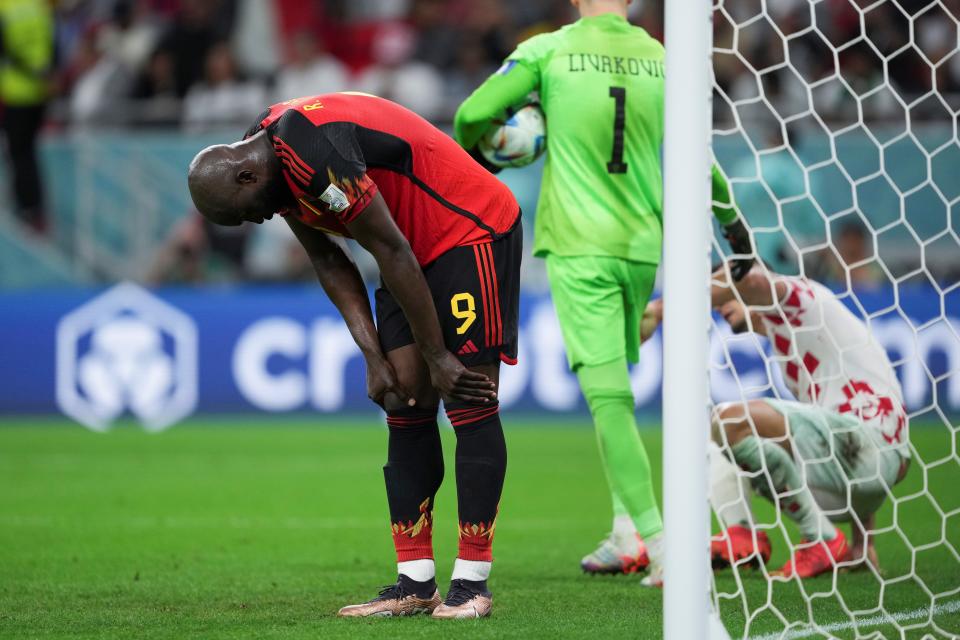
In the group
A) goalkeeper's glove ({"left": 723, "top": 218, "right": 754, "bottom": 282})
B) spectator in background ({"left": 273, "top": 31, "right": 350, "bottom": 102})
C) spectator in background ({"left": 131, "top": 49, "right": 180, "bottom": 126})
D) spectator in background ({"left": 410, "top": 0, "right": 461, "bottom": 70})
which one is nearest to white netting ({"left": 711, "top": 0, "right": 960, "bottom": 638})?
goalkeeper's glove ({"left": 723, "top": 218, "right": 754, "bottom": 282})

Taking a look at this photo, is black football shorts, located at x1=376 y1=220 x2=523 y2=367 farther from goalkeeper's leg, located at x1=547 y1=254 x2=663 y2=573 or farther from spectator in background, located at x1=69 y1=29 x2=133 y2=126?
spectator in background, located at x1=69 y1=29 x2=133 y2=126

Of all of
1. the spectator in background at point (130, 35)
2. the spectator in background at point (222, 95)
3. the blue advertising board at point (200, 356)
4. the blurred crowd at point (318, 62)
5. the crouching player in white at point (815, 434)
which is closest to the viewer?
the crouching player in white at point (815, 434)

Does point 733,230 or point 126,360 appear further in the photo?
point 126,360

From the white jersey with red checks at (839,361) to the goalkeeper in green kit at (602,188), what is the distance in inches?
15.9

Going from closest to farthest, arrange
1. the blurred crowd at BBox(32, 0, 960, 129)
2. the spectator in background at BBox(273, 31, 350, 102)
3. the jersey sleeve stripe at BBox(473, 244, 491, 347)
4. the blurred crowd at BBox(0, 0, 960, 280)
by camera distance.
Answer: the jersey sleeve stripe at BBox(473, 244, 491, 347) → the blurred crowd at BBox(0, 0, 960, 280) → the blurred crowd at BBox(32, 0, 960, 129) → the spectator in background at BBox(273, 31, 350, 102)

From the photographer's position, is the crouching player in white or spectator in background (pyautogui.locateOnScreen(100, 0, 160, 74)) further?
spectator in background (pyautogui.locateOnScreen(100, 0, 160, 74))

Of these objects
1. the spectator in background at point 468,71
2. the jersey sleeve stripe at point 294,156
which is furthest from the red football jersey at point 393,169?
the spectator in background at point 468,71

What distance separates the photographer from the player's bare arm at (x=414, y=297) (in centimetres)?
373

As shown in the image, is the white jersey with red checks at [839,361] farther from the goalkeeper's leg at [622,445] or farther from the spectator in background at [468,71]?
the spectator in background at [468,71]

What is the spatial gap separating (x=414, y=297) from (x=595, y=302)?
1.19 metres

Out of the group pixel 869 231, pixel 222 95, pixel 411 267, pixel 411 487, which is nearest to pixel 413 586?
pixel 411 487

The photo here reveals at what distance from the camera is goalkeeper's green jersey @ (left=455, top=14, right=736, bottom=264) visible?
4.85 meters

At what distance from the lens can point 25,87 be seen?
12461mm

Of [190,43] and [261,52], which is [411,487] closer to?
[190,43]
